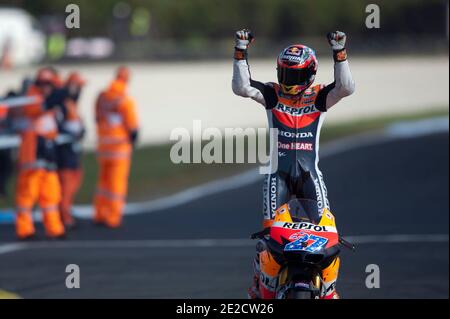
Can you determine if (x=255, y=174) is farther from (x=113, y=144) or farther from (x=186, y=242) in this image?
(x=186, y=242)

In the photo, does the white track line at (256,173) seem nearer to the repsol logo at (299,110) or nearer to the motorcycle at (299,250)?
the repsol logo at (299,110)

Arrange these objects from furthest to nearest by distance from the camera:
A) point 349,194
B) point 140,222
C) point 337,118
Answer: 1. point 337,118
2. point 349,194
3. point 140,222

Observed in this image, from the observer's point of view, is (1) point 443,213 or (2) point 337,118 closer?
(1) point 443,213

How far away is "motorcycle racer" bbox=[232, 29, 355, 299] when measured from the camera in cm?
735

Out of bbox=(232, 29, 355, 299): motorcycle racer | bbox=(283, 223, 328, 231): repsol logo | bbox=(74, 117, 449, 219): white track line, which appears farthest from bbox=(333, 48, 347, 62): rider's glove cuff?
bbox=(74, 117, 449, 219): white track line

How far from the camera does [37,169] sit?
13508mm

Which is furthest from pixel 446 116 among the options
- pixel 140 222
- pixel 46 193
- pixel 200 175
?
pixel 46 193

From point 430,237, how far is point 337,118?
18.5 m

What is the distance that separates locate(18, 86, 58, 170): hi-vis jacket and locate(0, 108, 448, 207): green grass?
461 cm

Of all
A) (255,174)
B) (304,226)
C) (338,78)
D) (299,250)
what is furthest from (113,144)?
(299,250)

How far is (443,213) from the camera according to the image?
16.3m

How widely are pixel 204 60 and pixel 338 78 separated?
4143 centimetres
